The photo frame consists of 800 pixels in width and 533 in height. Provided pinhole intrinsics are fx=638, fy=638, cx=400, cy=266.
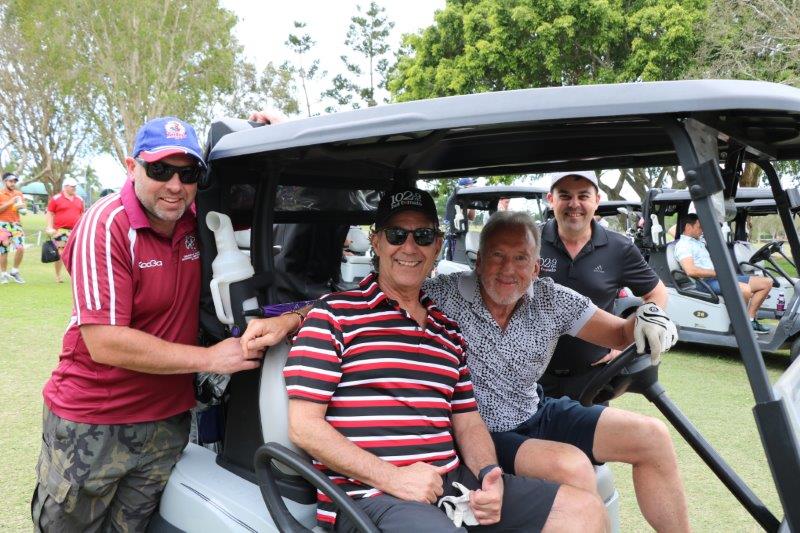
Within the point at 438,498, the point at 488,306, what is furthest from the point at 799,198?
the point at 438,498

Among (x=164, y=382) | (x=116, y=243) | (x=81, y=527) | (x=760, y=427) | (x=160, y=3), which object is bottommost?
(x=81, y=527)

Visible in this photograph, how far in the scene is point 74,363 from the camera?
6.49 feet

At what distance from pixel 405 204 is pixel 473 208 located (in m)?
7.18

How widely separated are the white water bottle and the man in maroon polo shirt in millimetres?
96

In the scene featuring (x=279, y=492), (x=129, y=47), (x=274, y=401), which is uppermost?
(x=129, y=47)

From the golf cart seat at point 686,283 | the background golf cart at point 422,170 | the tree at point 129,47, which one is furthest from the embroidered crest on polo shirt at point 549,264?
the tree at point 129,47

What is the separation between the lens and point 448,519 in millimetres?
1659

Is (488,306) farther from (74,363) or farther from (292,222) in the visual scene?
(74,363)

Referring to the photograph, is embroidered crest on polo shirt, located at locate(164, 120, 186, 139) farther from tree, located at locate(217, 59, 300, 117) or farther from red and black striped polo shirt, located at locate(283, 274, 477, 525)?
tree, located at locate(217, 59, 300, 117)

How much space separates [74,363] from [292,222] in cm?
86

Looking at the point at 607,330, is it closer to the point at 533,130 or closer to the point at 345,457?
the point at 533,130

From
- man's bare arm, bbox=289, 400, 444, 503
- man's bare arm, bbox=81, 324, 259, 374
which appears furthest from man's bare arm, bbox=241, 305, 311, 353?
man's bare arm, bbox=289, 400, 444, 503

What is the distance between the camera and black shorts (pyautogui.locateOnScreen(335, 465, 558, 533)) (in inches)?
62.5

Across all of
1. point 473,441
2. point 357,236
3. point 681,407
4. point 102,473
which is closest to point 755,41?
point 681,407
